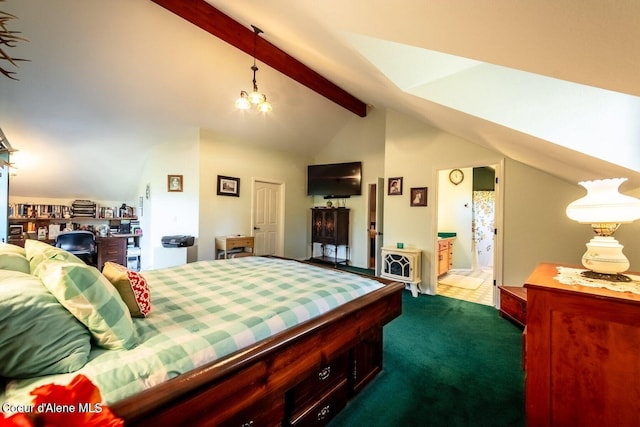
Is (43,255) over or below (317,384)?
over

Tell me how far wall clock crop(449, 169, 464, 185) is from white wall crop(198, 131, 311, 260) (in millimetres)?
3252

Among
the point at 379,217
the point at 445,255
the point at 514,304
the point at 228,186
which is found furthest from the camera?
the point at 379,217

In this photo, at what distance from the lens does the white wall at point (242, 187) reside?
175 inches

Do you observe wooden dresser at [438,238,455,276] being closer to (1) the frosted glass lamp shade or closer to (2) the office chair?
(1) the frosted glass lamp shade

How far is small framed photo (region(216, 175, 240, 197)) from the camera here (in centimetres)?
461

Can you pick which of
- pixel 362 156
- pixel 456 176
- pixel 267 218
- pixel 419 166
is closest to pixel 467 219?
pixel 456 176

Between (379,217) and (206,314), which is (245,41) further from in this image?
(379,217)

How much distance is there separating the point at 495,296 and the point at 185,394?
373 cm

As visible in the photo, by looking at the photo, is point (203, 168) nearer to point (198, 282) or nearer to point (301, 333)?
point (198, 282)

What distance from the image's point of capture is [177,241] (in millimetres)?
4090

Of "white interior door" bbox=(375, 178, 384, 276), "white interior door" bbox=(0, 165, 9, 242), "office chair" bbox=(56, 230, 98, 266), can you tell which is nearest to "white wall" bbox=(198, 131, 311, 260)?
"office chair" bbox=(56, 230, 98, 266)

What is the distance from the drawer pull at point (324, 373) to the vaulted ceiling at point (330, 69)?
1779 mm

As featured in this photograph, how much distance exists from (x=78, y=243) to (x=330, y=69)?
4611mm

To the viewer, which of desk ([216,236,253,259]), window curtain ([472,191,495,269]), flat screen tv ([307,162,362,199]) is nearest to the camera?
desk ([216,236,253,259])
